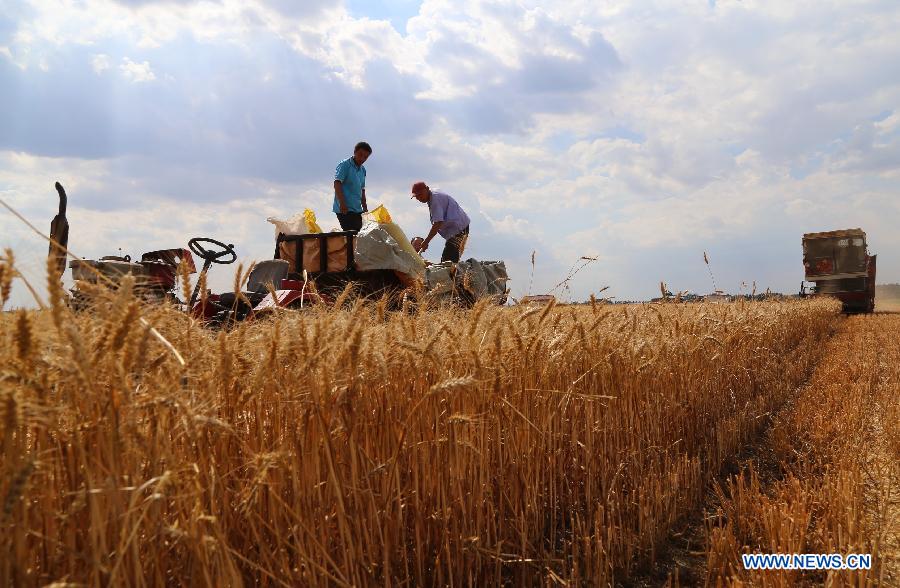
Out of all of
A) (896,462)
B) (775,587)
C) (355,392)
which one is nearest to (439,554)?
(355,392)

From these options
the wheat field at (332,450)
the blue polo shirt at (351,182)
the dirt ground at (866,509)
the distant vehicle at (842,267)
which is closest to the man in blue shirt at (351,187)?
the blue polo shirt at (351,182)

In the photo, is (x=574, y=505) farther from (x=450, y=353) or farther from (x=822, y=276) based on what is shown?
(x=822, y=276)

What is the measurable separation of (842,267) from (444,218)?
828 inches

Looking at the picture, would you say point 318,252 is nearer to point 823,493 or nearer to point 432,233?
point 432,233

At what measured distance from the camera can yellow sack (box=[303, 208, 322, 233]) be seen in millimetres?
7249

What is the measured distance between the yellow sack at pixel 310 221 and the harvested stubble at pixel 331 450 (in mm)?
3932

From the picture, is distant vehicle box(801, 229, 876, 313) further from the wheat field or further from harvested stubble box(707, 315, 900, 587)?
the wheat field

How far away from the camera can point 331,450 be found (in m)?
1.89

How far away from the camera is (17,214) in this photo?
52.2 inches

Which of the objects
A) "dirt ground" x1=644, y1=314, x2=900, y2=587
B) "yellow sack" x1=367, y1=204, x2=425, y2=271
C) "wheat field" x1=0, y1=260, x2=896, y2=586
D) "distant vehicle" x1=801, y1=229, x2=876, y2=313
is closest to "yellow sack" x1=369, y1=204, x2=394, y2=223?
"yellow sack" x1=367, y1=204, x2=425, y2=271

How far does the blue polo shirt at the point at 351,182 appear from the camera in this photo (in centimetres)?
747

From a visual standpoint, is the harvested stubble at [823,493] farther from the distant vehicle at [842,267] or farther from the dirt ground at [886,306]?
the dirt ground at [886,306]

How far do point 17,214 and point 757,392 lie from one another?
6.38m

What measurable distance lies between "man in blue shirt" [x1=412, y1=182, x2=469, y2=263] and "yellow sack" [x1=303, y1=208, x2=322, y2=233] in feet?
5.31
